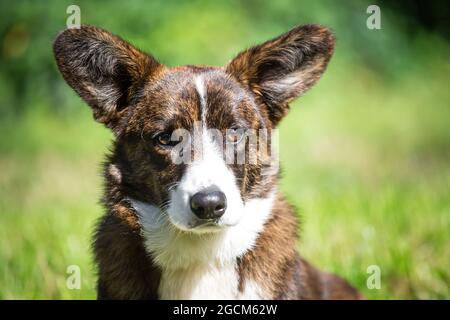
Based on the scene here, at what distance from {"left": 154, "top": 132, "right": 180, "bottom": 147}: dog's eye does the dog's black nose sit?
45 cm

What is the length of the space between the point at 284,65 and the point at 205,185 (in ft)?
3.38

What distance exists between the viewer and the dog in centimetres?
374

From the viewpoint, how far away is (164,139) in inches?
148

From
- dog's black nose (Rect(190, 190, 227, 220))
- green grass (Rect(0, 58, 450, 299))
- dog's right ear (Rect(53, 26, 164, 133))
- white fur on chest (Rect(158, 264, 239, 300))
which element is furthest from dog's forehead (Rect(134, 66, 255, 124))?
white fur on chest (Rect(158, 264, 239, 300))

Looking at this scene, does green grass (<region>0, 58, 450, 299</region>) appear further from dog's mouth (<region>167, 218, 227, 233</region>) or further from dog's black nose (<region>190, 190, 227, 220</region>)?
dog's black nose (<region>190, 190, 227, 220</region>)

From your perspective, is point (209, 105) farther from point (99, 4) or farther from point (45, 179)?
point (99, 4)

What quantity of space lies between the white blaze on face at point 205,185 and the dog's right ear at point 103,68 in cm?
60

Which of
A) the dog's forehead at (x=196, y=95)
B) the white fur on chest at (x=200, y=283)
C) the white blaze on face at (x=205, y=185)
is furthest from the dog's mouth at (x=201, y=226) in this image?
the dog's forehead at (x=196, y=95)

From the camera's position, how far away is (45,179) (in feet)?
26.5

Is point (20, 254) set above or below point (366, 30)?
below

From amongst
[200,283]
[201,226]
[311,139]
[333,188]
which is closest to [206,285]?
[200,283]

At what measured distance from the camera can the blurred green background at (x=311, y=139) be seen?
5211 millimetres

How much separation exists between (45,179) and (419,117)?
539 centimetres
